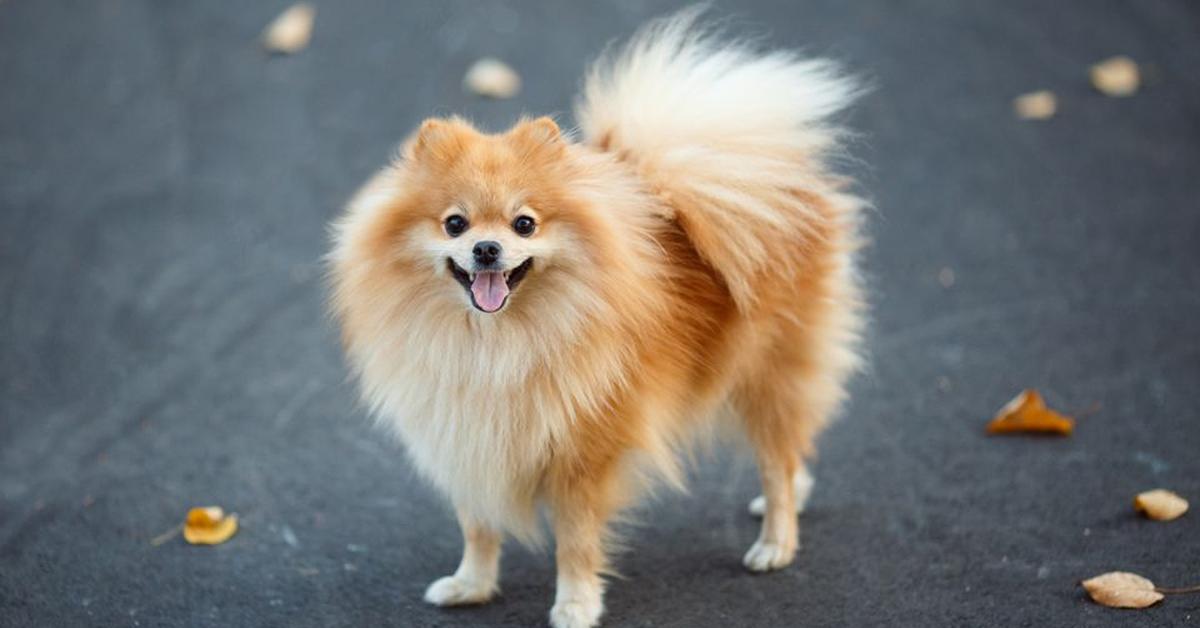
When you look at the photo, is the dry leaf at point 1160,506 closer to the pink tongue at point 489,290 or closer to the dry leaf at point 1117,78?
the pink tongue at point 489,290

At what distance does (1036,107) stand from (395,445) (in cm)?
355

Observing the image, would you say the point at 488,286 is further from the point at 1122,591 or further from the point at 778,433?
the point at 1122,591

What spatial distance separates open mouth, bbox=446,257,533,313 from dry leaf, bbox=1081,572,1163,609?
1.58 meters

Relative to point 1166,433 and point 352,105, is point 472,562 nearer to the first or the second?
point 1166,433

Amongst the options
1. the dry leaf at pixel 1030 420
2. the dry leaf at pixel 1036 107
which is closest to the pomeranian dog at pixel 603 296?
the dry leaf at pixel 1030 420

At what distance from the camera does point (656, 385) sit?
111 inches

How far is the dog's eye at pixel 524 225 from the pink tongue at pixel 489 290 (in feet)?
0.35

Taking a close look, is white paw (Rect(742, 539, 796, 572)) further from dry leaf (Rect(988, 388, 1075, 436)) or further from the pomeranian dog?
dry leaf (Rect(988, 388, 1075, 436))

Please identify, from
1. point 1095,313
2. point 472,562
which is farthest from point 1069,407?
point 472,562

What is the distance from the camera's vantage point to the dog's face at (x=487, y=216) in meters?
2.54

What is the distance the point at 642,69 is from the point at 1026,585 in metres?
1.63

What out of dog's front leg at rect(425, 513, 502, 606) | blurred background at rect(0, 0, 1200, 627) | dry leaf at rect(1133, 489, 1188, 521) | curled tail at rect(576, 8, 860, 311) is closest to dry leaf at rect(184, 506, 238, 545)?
blurred background at rect(0, 0, 1200, 627)

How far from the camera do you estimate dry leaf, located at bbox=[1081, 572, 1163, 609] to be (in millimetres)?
2824

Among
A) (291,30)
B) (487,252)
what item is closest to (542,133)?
(487,252)
